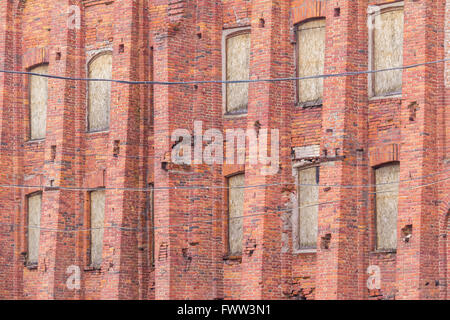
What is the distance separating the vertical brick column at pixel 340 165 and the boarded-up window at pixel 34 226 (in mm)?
9741

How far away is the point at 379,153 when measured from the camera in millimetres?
30172

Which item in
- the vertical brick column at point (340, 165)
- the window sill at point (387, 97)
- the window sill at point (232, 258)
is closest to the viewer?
the vertical brick column at point (340, 165)

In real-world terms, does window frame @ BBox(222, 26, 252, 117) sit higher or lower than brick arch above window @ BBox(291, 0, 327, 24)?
lower

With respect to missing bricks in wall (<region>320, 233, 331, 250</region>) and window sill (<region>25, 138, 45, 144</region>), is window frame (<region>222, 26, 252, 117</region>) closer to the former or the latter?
missing bricks in wall (<region>320, 233, 331, 250</region>)

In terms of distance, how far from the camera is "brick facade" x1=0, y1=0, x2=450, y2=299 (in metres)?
29.3

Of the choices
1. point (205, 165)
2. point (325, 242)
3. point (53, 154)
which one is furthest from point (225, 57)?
point (325, 242)

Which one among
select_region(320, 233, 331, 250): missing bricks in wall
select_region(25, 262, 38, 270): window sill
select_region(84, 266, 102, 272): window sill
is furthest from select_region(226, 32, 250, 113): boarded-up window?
select_region(25, 262, 38, 270): window sill

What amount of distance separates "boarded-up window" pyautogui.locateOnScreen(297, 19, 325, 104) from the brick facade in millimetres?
239

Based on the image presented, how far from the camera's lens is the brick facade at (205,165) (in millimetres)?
29281

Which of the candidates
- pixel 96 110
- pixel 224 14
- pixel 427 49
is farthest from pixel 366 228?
pixel 96 110

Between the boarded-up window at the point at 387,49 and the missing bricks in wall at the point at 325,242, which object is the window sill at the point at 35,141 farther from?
the boarded-up window at the point at 387,49

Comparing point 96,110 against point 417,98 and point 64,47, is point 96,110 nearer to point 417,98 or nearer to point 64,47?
point 64,47

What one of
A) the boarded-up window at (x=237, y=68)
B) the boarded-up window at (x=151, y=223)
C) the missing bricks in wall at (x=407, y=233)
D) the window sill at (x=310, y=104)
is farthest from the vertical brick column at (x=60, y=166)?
the missing bricks in wall at (x=407, y=233)

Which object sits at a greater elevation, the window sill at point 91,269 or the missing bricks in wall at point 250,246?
the missing bricks in wall at point 250,246
